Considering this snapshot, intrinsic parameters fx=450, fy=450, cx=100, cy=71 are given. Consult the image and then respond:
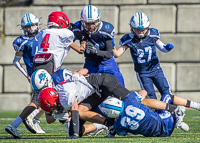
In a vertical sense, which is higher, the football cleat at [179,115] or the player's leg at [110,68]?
the player's leg at [110,68]

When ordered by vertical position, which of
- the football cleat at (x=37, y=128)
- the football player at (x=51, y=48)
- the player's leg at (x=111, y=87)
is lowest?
the football cleat at (x=37, y=128)

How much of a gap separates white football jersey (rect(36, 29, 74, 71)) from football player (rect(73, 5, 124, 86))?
20cm

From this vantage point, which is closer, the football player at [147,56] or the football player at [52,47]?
the football player at [52,47]

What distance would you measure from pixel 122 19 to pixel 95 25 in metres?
4.32

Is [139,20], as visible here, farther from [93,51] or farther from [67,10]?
[67,10]

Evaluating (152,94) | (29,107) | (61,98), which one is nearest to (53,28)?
(29,107)

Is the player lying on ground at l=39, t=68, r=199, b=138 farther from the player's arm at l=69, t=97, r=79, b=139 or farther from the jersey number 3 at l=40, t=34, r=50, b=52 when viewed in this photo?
the jersey number 3 at l=40, t=34, r=50, b=52

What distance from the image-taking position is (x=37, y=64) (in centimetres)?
546

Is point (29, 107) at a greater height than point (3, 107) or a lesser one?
greater

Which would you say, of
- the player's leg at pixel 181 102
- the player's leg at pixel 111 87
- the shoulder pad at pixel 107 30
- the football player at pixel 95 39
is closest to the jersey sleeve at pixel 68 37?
the football player at pixel 95 39

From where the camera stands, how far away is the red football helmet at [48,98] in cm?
441

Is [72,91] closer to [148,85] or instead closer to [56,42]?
[56,42]

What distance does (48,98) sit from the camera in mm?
4406

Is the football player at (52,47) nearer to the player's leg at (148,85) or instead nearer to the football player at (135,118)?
the football player at (135,118)
